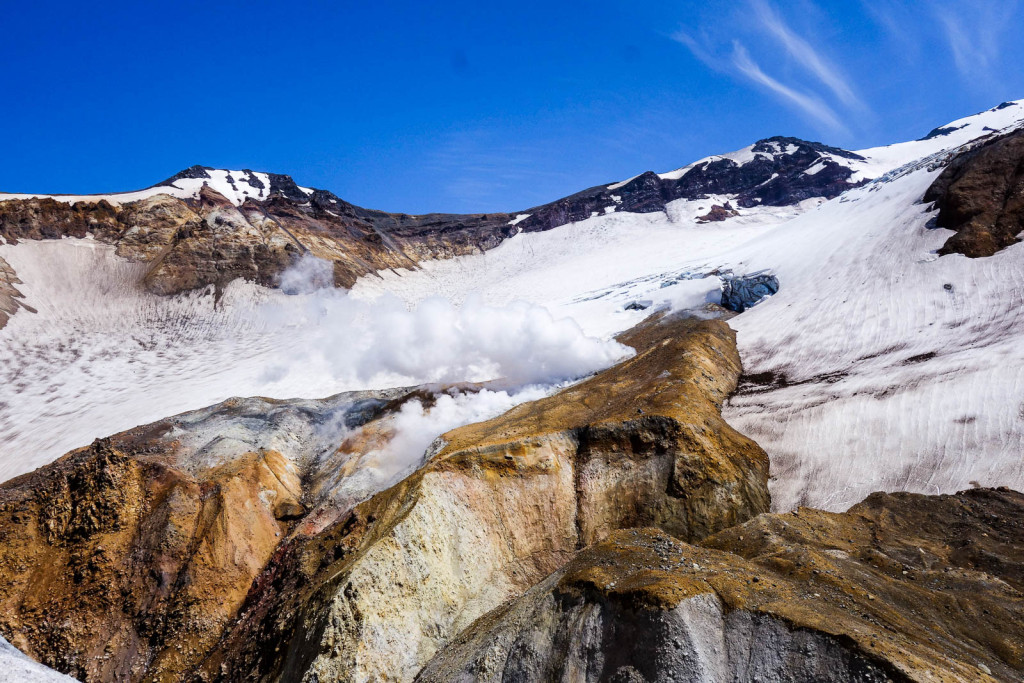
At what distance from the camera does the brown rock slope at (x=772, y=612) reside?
8.09 m

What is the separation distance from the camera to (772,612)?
8.71 m

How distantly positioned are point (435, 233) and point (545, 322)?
60137 millimetres

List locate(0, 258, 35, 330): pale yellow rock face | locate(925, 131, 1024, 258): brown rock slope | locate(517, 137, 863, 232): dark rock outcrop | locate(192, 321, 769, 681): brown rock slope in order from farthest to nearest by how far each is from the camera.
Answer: locate(517, 137, 863, 232): dark rock outcrop < locate(0, 258, 35, 330): pale yellow rock face < locate(925, 131, 1024, 258): brown rock slope < locate(192, 321, 769, 681): brown rock slope

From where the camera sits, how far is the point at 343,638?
11953 millimetres

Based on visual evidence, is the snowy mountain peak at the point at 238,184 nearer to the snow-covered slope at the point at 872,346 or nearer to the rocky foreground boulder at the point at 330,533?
the snow-covered slope at the point at 872,346

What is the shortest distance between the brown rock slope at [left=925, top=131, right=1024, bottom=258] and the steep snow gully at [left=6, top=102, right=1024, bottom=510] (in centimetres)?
119

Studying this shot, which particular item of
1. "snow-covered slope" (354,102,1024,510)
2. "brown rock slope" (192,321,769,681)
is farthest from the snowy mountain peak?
"brown rock slope" (192,321,769,681)

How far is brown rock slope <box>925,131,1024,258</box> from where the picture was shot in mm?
28984

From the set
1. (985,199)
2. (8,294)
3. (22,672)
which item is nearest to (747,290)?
(985,199)

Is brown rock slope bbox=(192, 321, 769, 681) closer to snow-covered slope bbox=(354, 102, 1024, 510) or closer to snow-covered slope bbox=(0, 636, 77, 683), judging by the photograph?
snow-covered slope bbox=(354, 102, 1024, 510)

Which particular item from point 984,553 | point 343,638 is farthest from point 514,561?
point 984,553

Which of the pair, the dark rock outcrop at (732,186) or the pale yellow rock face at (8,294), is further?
the dark rock outcrop at (732,186)

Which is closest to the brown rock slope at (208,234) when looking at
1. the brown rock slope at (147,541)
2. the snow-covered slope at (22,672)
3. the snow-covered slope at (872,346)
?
the snow-covered slope at (872,346)

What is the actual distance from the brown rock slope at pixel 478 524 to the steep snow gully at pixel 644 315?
13.3 ft
